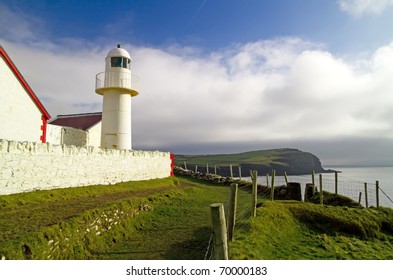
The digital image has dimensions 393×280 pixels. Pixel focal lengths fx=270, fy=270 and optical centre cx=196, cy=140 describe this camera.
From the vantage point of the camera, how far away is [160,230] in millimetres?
9500

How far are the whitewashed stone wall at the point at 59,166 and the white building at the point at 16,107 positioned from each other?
305 cm

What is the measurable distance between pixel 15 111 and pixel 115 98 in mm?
6776

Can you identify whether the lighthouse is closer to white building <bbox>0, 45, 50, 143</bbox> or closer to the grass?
white building <bbox>0, 45, 50, 143</bbox>

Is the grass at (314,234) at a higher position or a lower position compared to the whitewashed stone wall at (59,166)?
lower

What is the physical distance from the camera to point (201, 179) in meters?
28.7

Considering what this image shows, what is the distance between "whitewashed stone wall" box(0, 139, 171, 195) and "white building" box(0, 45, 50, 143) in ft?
10.0

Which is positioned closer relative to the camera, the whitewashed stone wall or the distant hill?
the whitewashed stone wall

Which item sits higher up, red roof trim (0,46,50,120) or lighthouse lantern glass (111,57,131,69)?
lighthouse lantern glass (111,57,131,69)

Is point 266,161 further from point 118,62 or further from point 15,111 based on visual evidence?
point 15,111

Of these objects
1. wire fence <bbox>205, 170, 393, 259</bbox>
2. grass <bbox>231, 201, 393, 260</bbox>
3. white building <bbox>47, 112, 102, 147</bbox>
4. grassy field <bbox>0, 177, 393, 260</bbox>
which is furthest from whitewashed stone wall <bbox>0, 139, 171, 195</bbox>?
grass <bbox>231, 201, 393, 260</bbox>

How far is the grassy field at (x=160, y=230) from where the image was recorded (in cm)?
634

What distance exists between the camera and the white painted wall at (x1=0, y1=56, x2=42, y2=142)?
39.0 ft

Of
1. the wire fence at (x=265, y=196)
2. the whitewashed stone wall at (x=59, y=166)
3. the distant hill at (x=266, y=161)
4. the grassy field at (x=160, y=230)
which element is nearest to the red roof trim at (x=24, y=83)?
the whitewashed stone wall at (x=59, y=166)

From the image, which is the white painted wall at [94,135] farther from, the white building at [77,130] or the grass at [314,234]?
the grass at [314,234]
